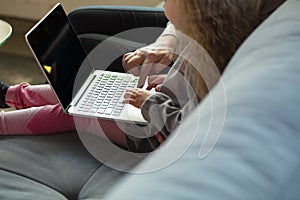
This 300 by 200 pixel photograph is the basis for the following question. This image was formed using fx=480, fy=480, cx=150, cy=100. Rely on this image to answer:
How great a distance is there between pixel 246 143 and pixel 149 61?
840mm

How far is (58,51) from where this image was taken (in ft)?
4.34

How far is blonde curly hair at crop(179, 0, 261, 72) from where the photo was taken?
1.04 meters

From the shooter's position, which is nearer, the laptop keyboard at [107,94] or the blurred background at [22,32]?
the laptop keyboard at [107,94]

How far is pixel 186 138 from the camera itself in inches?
24.5

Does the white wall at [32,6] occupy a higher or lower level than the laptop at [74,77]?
lower

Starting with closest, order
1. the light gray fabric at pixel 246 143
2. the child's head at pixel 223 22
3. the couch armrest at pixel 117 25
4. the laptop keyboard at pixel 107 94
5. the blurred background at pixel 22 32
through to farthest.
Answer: the light gray fabric at pixel 246 143 < the child's head at pixel 223 22 < the laptop keyboard at pixel 107 94 < the couch armrest at pixel 117 25 < the blurred background at pixel 22 32

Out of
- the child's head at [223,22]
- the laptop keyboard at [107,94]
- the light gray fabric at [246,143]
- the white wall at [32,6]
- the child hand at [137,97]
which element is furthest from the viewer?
the white wall at [32,6]

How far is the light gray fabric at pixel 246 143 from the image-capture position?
50 cm

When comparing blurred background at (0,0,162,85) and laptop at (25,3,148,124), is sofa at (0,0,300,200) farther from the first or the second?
blurred background at (0,0,162,85)

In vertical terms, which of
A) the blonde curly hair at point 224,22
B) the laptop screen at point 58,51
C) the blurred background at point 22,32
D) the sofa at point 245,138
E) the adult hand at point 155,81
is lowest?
the blurred background at point 22,32

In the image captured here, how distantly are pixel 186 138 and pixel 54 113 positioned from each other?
790mm

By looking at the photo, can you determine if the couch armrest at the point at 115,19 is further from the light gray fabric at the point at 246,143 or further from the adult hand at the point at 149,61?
the light gray fabric at the point at 246,143

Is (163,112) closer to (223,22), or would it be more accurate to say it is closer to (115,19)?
(223,22)

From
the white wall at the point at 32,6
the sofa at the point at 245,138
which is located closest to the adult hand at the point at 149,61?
the sofa at the point at 245,138
